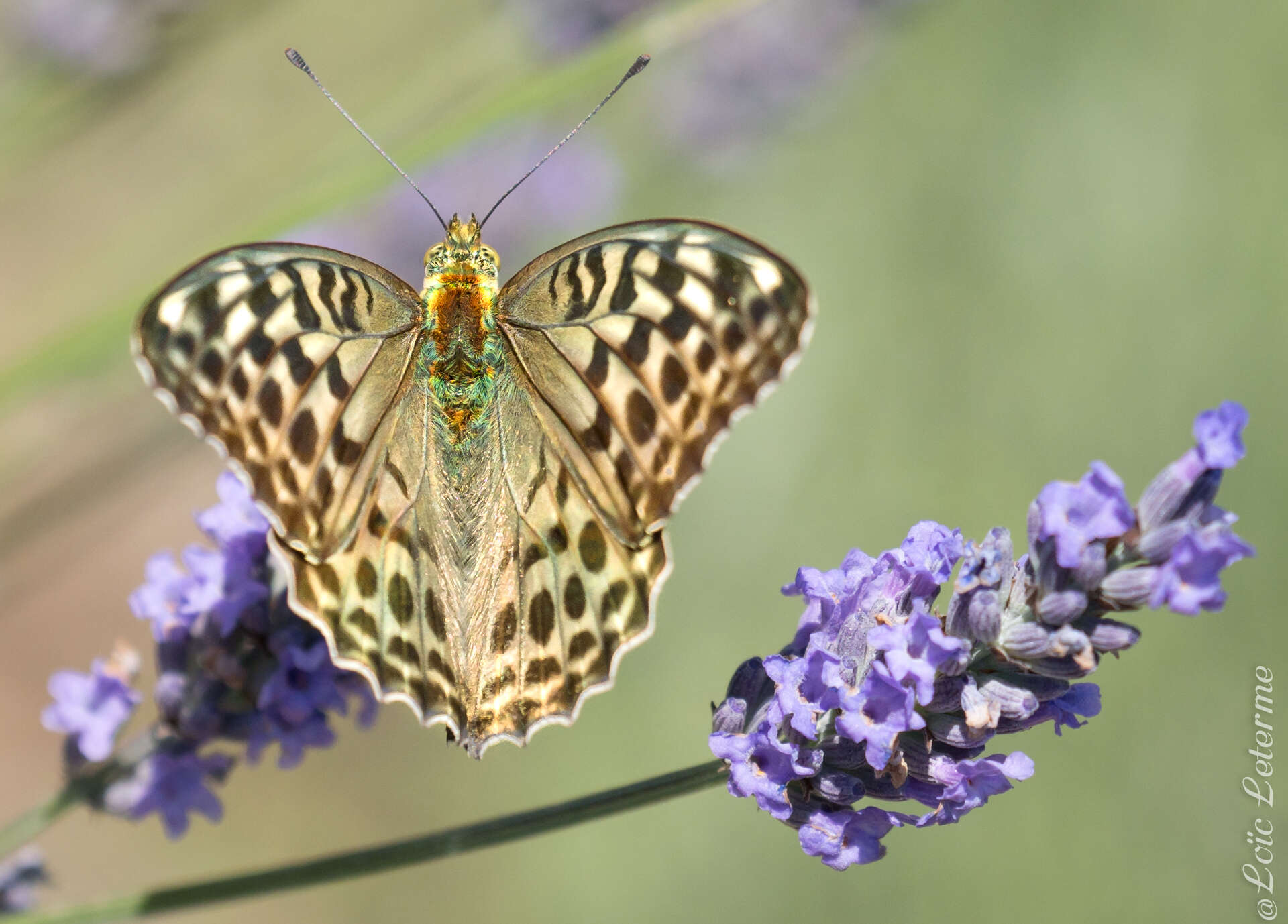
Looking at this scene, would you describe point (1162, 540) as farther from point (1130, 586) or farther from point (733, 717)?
point (733, 717)

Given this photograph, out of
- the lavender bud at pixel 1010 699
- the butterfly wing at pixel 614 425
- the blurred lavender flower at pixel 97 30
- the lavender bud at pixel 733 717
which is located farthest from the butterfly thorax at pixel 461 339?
the blurred lavender flower at pixel 97 30

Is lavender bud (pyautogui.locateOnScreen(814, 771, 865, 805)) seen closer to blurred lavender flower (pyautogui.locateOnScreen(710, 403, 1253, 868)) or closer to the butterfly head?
blurred lavender flower (pyautogui.locateOnScreen(710, 403, 1253, 868))

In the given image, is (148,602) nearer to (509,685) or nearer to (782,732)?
(509,685)

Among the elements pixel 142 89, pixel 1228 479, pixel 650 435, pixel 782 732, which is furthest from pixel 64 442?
pixel 1228 479

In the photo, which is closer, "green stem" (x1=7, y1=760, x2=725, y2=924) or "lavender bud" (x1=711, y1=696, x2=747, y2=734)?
"green stem" (x1=7, y1=760, x2=725, y2=924)

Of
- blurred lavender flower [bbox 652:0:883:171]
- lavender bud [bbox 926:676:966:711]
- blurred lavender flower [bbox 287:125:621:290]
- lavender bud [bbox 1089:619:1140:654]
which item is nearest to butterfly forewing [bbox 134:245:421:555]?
lavender bud [bbox 926:676:966:711]

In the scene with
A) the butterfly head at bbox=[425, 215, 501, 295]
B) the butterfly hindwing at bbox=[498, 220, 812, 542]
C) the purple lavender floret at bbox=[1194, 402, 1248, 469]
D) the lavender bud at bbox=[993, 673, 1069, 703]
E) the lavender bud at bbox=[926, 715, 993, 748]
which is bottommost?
the lavender bud at bbox=[926, 715, 993, 748]

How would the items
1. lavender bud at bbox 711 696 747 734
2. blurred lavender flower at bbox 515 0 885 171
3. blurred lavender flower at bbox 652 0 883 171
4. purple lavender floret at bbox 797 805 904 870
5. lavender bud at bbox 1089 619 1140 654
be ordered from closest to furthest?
lavender bud at bbox 1089 619 1140 654 < purple lavender floret at bbox 797 805 904 870 < lavender bud at bbox 711 696 747 734 < blurred lavender flower at bbox 515 0 885 171 < blurred lavender flower at bbox 652 0 883 171
